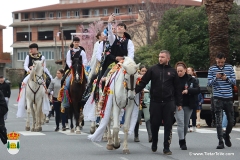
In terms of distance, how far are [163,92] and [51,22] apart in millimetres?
127421

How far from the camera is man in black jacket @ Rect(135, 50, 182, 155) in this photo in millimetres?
15242

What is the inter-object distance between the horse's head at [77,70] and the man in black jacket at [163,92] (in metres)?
5.79

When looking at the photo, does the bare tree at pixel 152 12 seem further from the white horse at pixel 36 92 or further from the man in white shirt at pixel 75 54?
the man in white shirt at pixel 75 54

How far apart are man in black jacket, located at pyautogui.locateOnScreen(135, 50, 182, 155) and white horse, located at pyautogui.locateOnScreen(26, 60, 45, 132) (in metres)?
7.56

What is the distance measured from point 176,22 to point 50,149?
29.0m

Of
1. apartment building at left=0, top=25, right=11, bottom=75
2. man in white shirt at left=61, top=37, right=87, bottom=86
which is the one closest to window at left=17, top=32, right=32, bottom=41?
apartment building at left=0, top=25, right=11, bottom=75

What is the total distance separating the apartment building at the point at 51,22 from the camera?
14088 centimetres

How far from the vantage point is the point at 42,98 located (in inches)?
912

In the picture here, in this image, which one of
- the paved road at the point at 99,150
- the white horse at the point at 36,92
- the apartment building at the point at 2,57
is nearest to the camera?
the paved road at the point at 99,150

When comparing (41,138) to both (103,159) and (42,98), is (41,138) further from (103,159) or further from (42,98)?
(103,159)

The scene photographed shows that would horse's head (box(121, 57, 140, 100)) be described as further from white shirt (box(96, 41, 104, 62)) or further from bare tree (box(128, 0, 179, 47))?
bare tree (box(128, 0, 179, 47))

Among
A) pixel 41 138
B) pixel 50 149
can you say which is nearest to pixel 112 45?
pixel 50 149

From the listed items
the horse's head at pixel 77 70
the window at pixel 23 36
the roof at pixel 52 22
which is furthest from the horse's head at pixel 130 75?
the window at pixel 23 36

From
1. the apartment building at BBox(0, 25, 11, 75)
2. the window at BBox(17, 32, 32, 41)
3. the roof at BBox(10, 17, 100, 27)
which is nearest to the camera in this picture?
the apartment building at BBox(0, 25, 11, 75)
